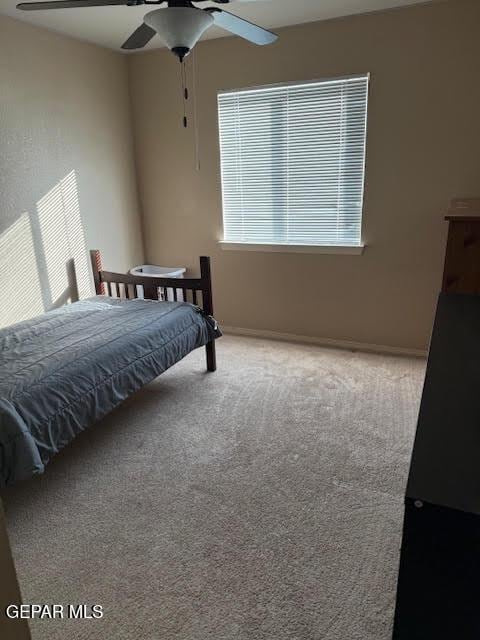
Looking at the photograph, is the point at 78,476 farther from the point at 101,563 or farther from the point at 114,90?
the point at 114,90

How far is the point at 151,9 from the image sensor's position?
280 cm

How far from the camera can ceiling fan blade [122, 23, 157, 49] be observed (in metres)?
2.13

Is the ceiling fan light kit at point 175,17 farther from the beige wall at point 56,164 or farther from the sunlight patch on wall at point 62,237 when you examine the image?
the sunlight patch on wall at point 62,237

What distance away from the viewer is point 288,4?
9.21 ft

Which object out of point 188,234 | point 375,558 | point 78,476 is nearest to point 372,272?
point 188,234

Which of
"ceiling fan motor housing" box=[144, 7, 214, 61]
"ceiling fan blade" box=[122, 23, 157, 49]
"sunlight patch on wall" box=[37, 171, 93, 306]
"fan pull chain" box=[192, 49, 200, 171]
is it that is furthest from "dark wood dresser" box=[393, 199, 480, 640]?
"fan pull chain" box=[192, 49, 200, 171]

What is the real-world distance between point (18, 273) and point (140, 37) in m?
1.76

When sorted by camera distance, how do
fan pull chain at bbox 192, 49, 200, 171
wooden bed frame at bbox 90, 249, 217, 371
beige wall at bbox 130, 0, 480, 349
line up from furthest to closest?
fan pull chain at bbox 192, 49, 200, 171 < wooden bed frame at bbox 90, 249, 217, 371 < beige wall at bbox 130, 0, 480, 349

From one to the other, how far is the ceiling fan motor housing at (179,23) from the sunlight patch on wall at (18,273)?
1.80 meters

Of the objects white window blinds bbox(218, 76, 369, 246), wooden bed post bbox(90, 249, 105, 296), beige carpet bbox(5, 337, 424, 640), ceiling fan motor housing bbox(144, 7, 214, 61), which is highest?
ceiling fan motor housing bbox(144, 7, 214, 61)

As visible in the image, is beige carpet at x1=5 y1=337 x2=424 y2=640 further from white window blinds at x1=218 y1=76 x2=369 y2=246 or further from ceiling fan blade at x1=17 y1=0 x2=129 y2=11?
ceiling fan blade at x1=17 y1=0 x2=129 y2=11

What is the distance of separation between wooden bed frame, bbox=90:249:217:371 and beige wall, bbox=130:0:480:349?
80cm

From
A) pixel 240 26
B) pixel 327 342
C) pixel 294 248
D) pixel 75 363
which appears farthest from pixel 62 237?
pixel 327 342

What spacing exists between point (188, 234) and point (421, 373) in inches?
91.7
